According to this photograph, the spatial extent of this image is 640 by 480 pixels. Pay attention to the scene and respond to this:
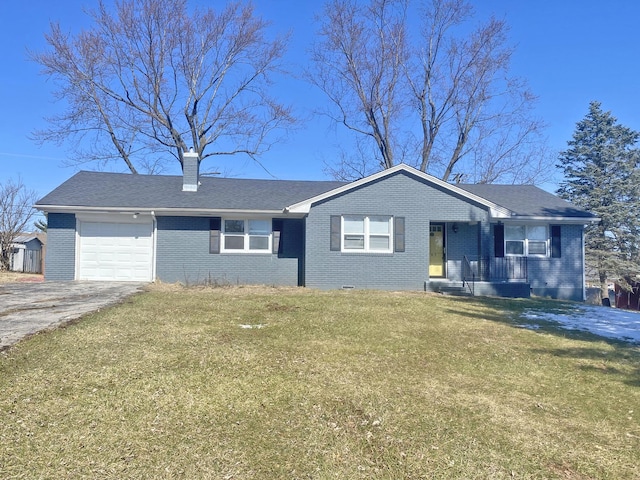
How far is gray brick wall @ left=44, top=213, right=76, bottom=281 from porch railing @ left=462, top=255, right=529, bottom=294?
12.9 meters

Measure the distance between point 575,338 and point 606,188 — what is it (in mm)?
22806

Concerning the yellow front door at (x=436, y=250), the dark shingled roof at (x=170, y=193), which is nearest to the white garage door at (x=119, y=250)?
the dark shingled roof at (x=170, y=193)

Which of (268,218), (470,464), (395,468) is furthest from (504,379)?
(268,218)

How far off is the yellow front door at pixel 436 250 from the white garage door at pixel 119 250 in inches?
378

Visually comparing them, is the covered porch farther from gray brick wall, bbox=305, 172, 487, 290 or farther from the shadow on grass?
the shadow on grass

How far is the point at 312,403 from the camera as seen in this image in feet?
13.1

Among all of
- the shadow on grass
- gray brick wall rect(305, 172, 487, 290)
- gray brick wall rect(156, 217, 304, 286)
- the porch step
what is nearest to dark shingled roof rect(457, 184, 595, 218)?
gray brick wall rect(305, 172, 487, 290)

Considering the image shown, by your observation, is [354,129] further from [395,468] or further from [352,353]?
[395,468]

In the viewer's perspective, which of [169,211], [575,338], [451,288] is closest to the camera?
[575,338]

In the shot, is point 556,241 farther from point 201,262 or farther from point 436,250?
point 201,262

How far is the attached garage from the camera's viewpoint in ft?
46.3

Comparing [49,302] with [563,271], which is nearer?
[49,302]

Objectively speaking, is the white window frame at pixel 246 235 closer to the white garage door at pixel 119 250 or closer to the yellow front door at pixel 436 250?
the white garage door at pixel 119 250

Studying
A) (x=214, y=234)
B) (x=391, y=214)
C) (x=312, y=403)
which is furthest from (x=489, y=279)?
(x=312, y=403)
